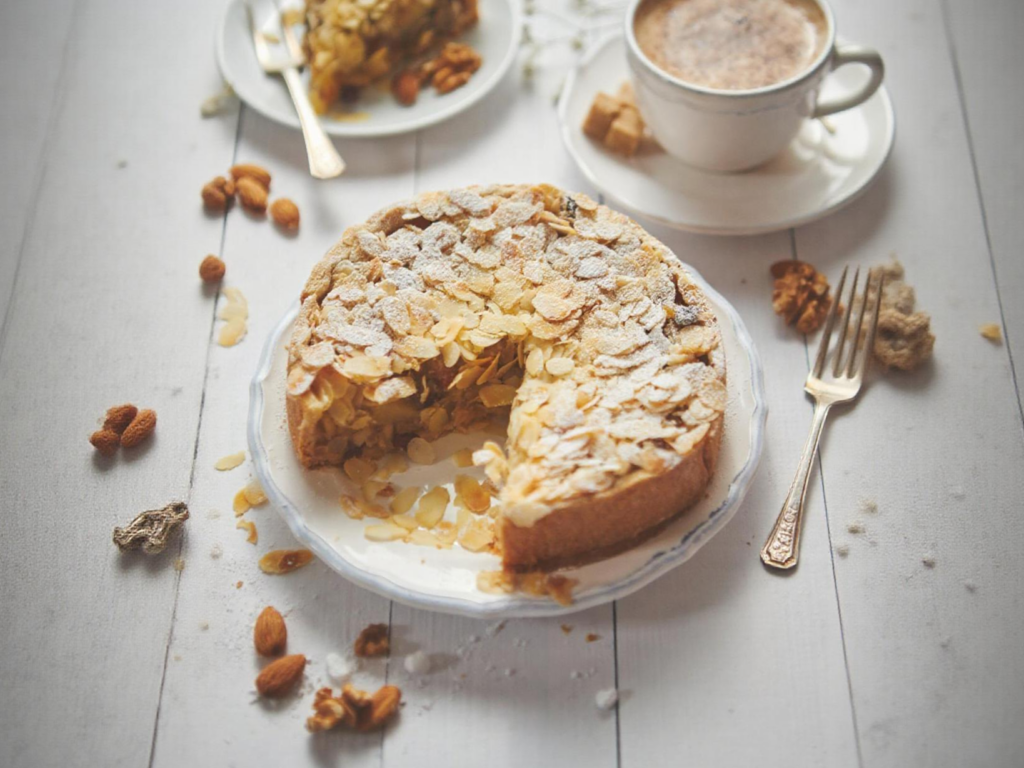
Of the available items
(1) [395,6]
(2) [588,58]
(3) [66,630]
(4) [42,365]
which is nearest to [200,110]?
(1) [395,6]

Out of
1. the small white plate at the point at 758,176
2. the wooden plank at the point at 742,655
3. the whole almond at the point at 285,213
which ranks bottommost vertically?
the wooden plank at the point at 742,655

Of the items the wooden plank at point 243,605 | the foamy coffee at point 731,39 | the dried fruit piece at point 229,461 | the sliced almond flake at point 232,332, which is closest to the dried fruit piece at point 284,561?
the wooden plank at point 243,605

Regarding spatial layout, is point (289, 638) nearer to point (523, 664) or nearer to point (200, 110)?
point (523, 664)

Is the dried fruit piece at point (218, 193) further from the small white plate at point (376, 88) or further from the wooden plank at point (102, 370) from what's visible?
the small white plate at point (376, 88)

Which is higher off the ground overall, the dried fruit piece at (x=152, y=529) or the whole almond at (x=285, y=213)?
the whole almond at (x=285, y=213)

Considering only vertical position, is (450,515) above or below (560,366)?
below

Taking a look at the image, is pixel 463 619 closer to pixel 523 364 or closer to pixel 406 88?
pixel 523 364

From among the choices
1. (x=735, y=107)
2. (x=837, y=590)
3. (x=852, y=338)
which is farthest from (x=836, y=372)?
(x=735, y=107)
